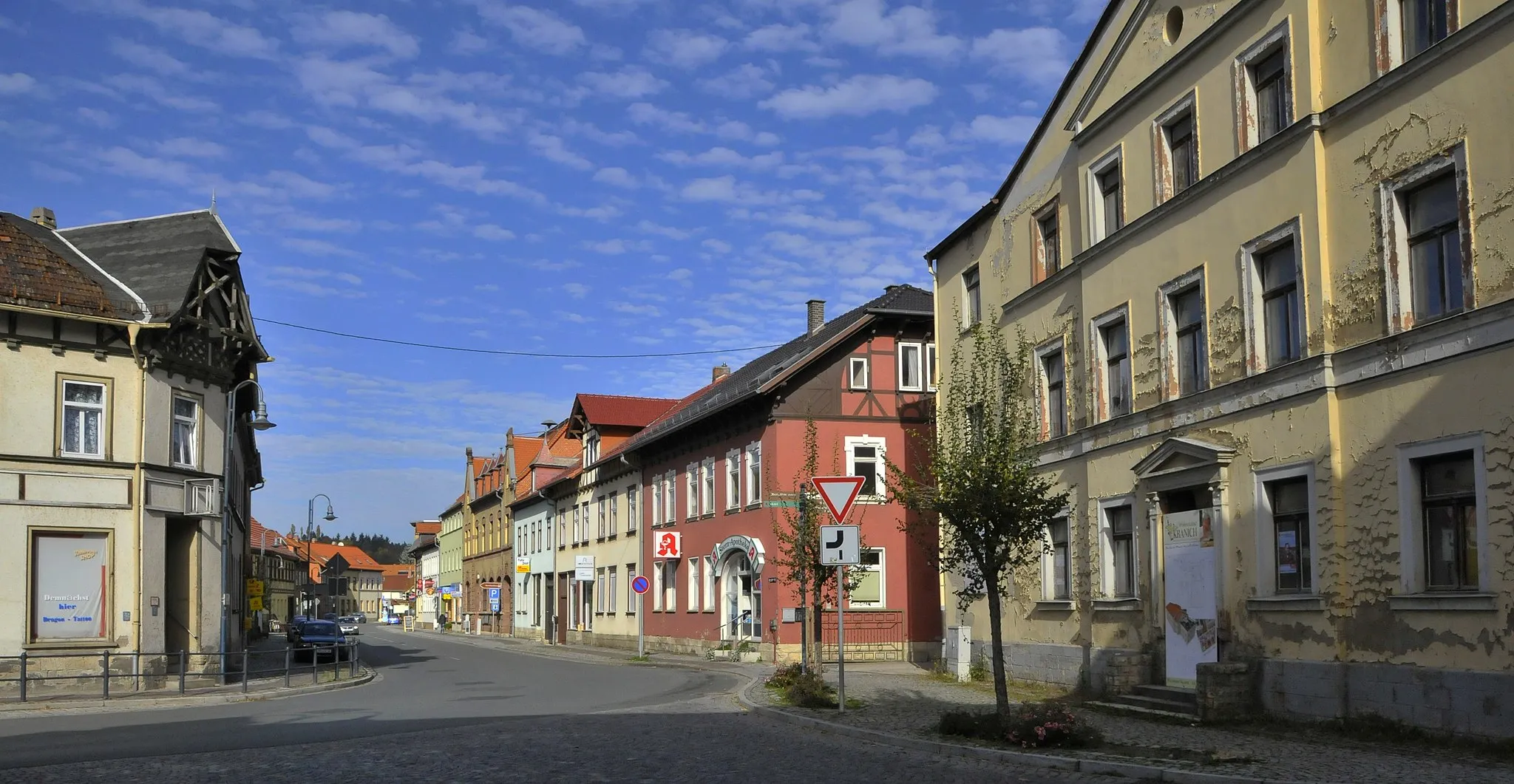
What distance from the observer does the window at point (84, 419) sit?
26.2 metres

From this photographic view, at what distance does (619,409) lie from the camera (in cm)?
5559

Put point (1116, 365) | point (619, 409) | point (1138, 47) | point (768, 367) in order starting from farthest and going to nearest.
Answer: point (619, 409)
point (768, 367)
point (1116, 365)
point (1138, 47)

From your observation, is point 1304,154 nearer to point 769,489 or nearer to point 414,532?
point 769,489

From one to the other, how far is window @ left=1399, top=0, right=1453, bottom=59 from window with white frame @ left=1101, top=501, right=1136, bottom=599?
8.31 m

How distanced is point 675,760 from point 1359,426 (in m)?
8.70

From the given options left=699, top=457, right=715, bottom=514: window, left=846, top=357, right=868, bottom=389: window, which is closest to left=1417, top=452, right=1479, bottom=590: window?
left=846, top=357, right=868, bottom=389: window

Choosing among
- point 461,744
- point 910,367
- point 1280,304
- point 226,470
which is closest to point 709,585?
point 910,367

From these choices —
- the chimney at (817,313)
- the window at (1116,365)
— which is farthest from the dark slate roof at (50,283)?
the chimney at (817,313)

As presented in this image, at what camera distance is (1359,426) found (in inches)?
611

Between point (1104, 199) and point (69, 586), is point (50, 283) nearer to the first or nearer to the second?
point (69, 586)

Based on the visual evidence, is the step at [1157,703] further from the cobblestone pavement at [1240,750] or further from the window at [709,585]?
the window at [709,585]

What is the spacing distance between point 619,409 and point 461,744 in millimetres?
40374

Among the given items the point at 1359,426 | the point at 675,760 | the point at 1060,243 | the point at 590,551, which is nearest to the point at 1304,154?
the point at 1359,426

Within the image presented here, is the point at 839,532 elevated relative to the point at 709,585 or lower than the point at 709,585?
elevated
